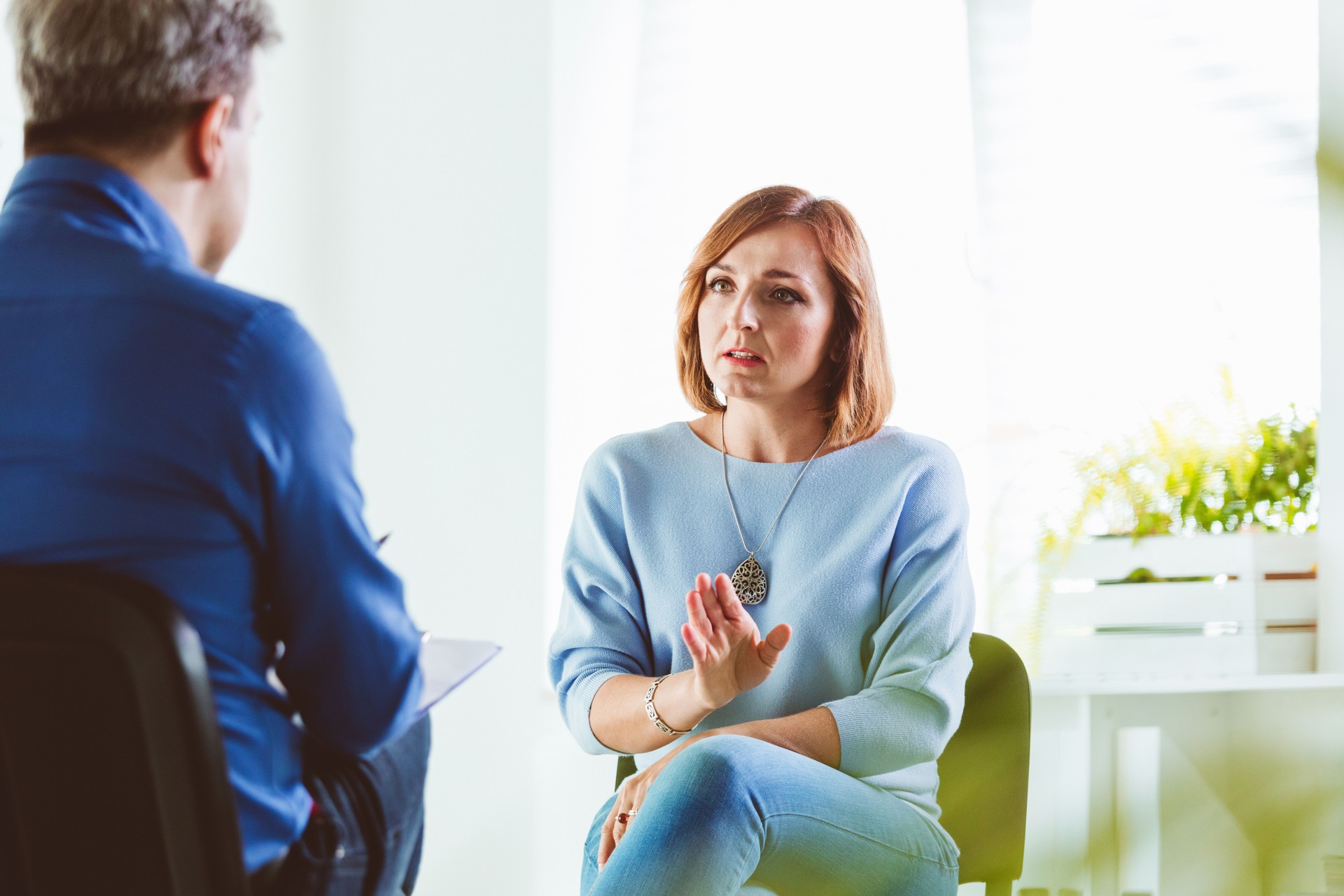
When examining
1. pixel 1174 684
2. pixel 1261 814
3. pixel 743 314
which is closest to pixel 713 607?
pixel 743 314

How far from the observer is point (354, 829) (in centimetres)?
82

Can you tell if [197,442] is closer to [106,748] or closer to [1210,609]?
[106,748]

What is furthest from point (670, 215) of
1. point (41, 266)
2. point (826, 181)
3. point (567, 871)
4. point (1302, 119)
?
point (1302, 119)

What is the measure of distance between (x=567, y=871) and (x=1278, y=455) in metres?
1.69

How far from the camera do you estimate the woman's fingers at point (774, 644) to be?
111 centimetres

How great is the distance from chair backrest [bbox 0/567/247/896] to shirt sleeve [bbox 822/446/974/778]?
31.1 inches

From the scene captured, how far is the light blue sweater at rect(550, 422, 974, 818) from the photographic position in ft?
4.42

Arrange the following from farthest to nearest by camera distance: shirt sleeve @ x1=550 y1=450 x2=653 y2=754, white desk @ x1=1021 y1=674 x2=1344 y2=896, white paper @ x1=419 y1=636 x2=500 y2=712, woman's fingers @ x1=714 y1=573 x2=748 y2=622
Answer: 1. shirt sleeve @ x1=550 y1=450 x2=653 y2=754
2. woman's fingers @ x1=714 y1=573 x2=748 y2=622
3. white paper @ x1=419 y1=636 x2=500 y2=712
4. white desk @ x1=1021 y1=674 x2=1344 y2=896

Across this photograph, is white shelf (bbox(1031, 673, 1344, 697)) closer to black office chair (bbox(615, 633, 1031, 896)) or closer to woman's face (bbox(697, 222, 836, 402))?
black office chair (bbox(615, 633, 1031, 896))

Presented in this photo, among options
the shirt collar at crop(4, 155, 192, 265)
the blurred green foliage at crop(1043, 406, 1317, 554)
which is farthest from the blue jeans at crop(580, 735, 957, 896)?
the blurred green foliage at crop(1043, 406, 1317, 554)

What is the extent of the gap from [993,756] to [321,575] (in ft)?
3.18

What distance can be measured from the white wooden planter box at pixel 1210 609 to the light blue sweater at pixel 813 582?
597mm

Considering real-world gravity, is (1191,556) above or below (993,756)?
above

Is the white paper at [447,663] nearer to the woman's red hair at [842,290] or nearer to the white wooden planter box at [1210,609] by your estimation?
the woman's red hair at [842,290]
